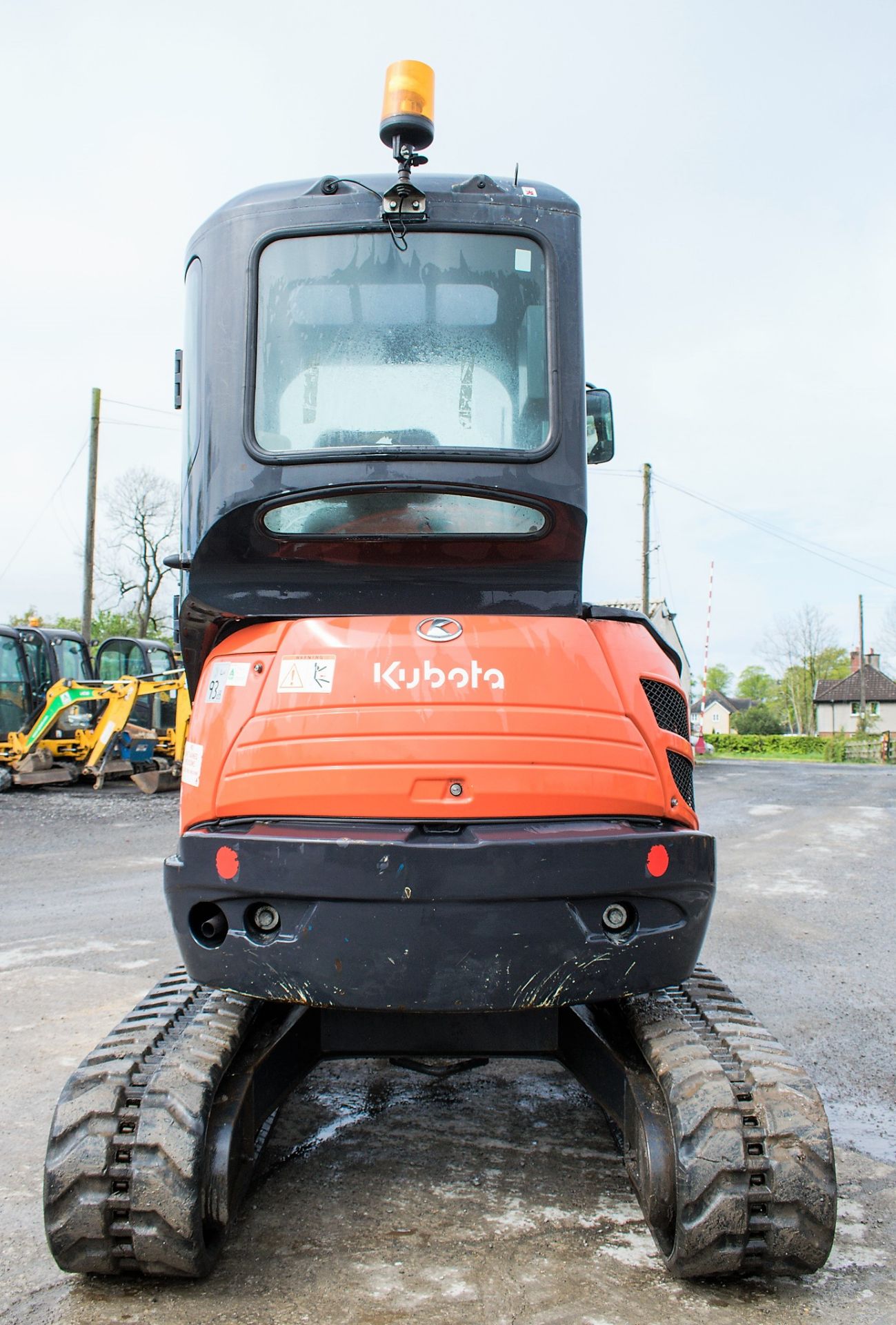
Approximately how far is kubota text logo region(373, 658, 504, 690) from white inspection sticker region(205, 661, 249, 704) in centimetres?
42

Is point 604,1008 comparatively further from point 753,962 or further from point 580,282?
point 753,962

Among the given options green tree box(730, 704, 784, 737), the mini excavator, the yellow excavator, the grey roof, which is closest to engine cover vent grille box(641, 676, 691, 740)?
the mini excavator

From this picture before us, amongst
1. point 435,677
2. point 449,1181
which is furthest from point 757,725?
point 435,677

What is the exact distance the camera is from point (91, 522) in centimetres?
2591

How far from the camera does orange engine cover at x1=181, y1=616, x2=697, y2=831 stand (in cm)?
281

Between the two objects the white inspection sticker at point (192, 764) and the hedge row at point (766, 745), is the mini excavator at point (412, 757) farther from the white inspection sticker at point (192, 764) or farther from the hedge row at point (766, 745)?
the hedge row at point (766, 745)

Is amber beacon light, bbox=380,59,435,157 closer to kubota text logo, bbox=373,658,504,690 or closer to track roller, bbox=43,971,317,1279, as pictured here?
kubota text logo, bbox=373,658,504,690

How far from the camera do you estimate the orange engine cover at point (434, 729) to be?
281 cm

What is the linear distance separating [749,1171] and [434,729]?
4.45ft

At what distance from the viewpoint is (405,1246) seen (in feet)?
9.93

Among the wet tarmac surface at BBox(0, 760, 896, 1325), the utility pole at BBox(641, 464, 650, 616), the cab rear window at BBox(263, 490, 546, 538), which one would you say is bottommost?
the wet tarmac surface at BBox(0, 760, 896, 1325)

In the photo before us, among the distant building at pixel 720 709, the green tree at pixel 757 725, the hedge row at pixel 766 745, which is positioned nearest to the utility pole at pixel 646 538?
the hedge row at pixel 766 745

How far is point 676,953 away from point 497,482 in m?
1.39

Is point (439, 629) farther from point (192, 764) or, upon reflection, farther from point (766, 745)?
point (766, 745)
